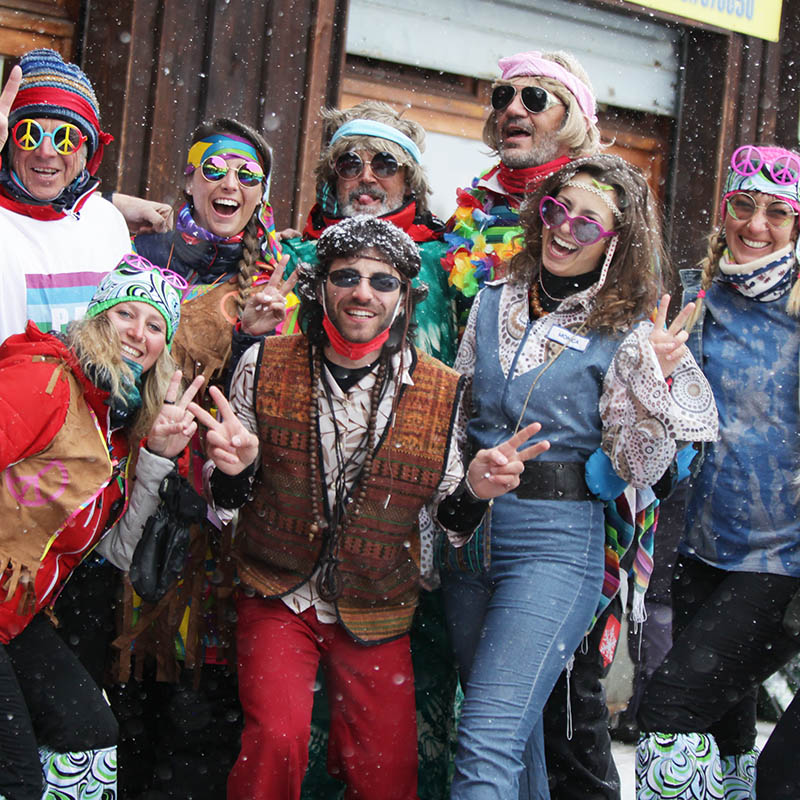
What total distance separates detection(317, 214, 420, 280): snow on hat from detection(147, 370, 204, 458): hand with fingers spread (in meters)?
0.49

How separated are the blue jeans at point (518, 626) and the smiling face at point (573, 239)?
67 centimetres

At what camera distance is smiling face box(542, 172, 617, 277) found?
3.14 m

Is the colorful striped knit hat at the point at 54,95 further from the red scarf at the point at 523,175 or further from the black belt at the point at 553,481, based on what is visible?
the black belt at the point at 553,481

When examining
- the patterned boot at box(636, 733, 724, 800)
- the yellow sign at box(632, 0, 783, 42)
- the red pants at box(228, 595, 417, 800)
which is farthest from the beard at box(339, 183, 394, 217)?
the yellow sign at box(632, 0, 783, 42)

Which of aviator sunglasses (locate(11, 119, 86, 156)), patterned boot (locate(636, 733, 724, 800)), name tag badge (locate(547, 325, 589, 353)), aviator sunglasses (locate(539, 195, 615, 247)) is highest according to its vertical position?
aviator sunglasses (locate(11, 119, 86, 156))

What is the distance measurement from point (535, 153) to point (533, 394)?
3.35 feet

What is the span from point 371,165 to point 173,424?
1.30 meters

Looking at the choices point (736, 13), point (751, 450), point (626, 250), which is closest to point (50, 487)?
point (626, 250)

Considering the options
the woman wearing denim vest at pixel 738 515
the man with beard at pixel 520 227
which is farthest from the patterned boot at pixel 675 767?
the man with beard at pixel 520 227

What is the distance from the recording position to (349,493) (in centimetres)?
300

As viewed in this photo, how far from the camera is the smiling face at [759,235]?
10.9ft

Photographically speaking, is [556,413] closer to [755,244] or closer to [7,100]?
[755,244]

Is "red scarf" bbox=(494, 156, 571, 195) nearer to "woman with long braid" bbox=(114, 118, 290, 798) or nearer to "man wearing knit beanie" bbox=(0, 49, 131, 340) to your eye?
"woman with long braid" bbox=(114, 118, 290, 798)

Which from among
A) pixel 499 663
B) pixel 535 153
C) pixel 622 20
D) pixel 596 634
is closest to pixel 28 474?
pixel 499 663
